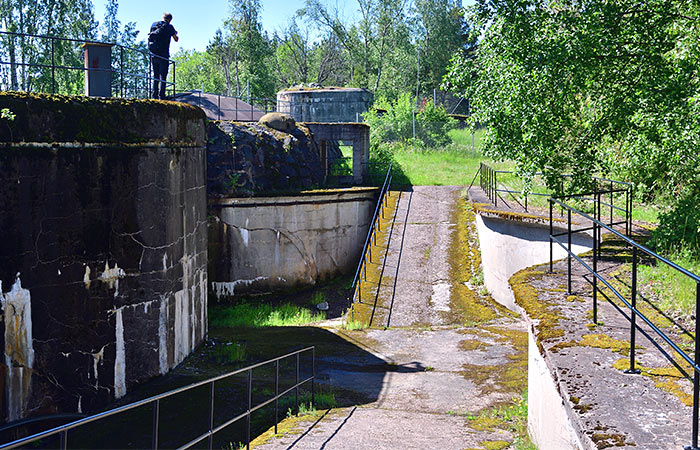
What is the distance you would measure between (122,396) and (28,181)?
307cm

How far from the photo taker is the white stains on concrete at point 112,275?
8.51 metres

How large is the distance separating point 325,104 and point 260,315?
46.5 ft

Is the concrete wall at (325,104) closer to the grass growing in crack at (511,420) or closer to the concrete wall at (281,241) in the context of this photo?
the concrete wall at (281,241)

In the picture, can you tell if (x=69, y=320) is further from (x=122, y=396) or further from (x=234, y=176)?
(x=234, y=176)

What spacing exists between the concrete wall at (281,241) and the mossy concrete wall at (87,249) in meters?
5.97

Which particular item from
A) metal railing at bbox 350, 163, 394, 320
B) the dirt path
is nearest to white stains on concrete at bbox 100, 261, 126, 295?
the dirt path

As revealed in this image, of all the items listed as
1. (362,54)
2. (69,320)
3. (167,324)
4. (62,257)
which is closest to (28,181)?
(62,257)

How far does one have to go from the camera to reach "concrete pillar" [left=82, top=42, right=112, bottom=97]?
32.1 ft

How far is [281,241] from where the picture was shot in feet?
54.7

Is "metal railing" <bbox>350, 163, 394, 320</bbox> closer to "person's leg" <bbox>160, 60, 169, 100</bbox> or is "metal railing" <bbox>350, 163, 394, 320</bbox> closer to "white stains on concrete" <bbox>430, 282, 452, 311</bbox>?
"white stains on concrete" <bbox>430, 282, 452, 311</bbox>

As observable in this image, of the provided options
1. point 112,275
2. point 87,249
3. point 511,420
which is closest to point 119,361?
point 112,275

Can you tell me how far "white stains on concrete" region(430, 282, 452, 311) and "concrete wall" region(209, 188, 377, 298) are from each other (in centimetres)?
439

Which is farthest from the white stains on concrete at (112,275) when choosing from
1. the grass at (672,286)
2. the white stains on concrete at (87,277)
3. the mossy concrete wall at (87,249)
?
the grass at (672,286)

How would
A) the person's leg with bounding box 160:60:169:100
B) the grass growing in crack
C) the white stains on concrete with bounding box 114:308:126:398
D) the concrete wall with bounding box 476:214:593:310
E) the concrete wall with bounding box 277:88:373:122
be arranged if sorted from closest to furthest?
the grass growing in crack
the white stains on concrete with bounding box 114:308:126:398
the person's leg with bounding box 160:60:169:100
the concrete wall with bounding box 476:214:593:310
the concrete wall with bounding box 277:88:373:122
